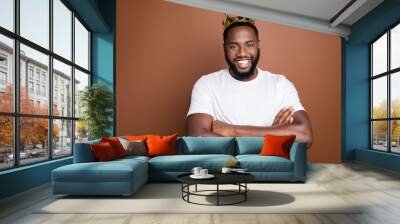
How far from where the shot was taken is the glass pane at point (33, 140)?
5297 millimetres

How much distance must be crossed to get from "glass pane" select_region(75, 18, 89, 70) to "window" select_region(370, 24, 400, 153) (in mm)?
6197

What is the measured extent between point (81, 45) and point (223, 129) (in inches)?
131

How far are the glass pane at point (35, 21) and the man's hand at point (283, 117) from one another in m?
4.62

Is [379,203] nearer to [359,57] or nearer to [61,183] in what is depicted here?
[61,183]

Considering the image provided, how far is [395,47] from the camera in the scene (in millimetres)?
7965

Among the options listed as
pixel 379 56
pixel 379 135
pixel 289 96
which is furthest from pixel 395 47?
pixel 289 96

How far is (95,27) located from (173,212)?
5470 mm

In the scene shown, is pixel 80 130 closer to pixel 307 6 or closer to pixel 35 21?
pixel 35 21

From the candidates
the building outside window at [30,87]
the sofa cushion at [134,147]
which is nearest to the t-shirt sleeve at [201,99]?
the sofa cushion at [134,147]

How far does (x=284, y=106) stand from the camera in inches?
329

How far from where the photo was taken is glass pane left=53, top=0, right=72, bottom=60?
649 centimetres

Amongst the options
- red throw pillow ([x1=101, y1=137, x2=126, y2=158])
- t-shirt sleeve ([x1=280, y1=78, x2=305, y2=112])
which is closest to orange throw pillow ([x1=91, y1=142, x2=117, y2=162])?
red throw pillow ([x1=101, y1=137, x2=126, y2=158])

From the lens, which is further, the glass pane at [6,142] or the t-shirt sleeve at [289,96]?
the t-shirt sleeve at [289,96]

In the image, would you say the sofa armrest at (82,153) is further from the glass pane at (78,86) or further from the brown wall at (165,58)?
the brown wall at (165,58)
